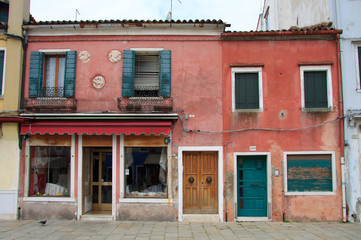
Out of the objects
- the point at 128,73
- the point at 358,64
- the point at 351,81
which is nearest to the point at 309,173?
the point at 351,81

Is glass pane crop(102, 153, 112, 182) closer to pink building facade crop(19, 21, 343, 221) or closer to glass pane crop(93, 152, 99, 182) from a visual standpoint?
pink building facade crop(19, 21, 343, 221)

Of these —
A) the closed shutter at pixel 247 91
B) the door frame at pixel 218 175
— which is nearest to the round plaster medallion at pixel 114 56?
the door frame at pixel 218 175

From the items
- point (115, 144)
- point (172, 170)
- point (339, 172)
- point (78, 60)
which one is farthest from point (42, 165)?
point (339, 172)

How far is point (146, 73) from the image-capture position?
9336 mm

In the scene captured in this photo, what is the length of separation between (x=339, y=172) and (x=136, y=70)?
7679mm

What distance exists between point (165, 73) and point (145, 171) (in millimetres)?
3434

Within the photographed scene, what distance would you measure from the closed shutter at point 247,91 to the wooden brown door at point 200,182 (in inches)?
78.4

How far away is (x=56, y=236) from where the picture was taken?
713cm

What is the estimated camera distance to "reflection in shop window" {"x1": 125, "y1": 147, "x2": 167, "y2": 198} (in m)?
8.90

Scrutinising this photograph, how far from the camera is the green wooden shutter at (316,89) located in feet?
29.4

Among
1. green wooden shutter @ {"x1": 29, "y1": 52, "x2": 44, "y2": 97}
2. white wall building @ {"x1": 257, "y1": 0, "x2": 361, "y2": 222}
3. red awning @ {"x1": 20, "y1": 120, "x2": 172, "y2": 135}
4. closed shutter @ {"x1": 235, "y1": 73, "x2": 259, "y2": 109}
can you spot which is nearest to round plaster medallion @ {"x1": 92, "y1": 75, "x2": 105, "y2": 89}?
red awning @ {"x1": 20, "y1": 120, "x2": 172, "y2": 135}

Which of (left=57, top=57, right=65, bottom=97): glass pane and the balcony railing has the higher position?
(left=57, top=57, right=65, bottom=97): glass pane

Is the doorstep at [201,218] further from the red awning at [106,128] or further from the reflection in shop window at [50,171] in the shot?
the reflection in shop window at [50,171]

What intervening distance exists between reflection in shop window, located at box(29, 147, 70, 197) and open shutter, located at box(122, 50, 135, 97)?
9.33 ft
